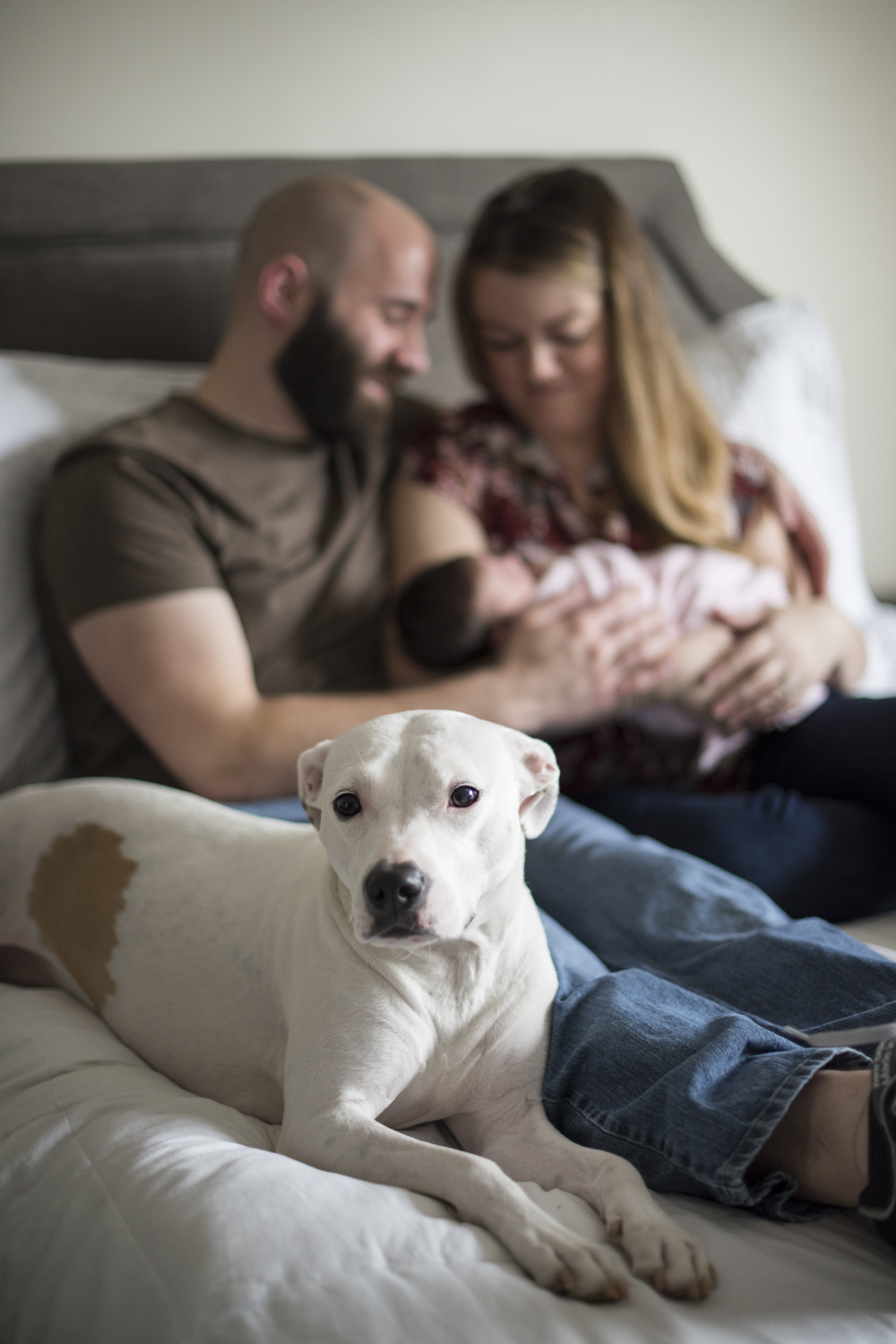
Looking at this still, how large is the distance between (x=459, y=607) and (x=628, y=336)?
612 millimetres

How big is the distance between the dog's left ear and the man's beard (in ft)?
2.96

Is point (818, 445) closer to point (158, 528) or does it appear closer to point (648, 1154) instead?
point (158, 528)

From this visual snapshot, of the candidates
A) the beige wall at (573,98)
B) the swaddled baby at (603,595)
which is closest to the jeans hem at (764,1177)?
the swaddled baby at (603,595)

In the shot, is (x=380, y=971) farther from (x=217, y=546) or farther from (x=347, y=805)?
(x=217, y=546)

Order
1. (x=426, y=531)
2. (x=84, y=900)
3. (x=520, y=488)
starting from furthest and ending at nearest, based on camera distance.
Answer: (x=520, y=488)
(x=426, y=531)
(x=84, y=900)

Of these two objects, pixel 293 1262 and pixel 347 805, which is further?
pixel 347 805

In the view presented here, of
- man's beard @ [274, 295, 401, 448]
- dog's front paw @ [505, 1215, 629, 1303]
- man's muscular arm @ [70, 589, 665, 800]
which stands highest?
man's beard @ [274, 295, 401, 448]

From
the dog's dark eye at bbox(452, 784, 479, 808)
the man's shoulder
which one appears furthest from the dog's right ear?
the man's shoulder

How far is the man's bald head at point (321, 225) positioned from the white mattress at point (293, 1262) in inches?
50.1

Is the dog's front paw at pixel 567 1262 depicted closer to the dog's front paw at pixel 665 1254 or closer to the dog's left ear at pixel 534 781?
the dog's front paw at pixel 665 1254

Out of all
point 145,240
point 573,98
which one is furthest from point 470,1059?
point 573,98

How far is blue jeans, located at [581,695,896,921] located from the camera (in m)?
1.16

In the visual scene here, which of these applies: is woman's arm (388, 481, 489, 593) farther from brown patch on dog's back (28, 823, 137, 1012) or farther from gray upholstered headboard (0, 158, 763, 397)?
brown patch on dog's back (28, 823, 137, 1012)

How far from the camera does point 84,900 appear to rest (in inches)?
35.1
